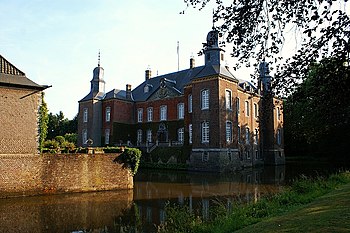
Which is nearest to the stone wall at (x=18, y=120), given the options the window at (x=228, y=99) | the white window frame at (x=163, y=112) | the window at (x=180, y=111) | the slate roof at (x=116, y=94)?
the window at (x=228, y=99)

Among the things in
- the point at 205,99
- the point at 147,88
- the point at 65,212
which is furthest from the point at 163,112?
the point at 65,212

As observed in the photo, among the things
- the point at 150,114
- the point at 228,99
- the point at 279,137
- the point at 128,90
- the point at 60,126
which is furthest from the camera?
the point at 60,126

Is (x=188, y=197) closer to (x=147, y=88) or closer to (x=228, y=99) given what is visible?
(x=228, y=99)

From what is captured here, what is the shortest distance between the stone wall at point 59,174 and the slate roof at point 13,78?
10.2ft

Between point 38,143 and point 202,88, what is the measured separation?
16.0 m

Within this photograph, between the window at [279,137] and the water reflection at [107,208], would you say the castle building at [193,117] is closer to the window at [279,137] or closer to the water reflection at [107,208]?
the window at [279,137]

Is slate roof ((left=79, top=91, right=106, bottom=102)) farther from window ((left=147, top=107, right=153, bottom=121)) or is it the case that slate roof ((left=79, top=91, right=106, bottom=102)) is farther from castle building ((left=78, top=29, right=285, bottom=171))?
window ((left=147, top=107, right=153, bottom=121))

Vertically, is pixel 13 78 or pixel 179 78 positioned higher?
pixel 179 78

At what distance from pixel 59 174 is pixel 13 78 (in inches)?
185

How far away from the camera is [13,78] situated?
14484 mm

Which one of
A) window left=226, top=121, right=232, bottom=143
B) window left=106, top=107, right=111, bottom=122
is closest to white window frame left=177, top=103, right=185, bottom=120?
window left=226, top=121, right=232, bottom=143

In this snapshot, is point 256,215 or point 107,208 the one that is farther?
point 107,208

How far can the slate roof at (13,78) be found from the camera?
46.5 ft

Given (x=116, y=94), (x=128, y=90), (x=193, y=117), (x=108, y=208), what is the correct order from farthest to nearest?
(x=128, y=90) → (x=116, y=94) → (x=193, y=117) → (x=108, y=208)
